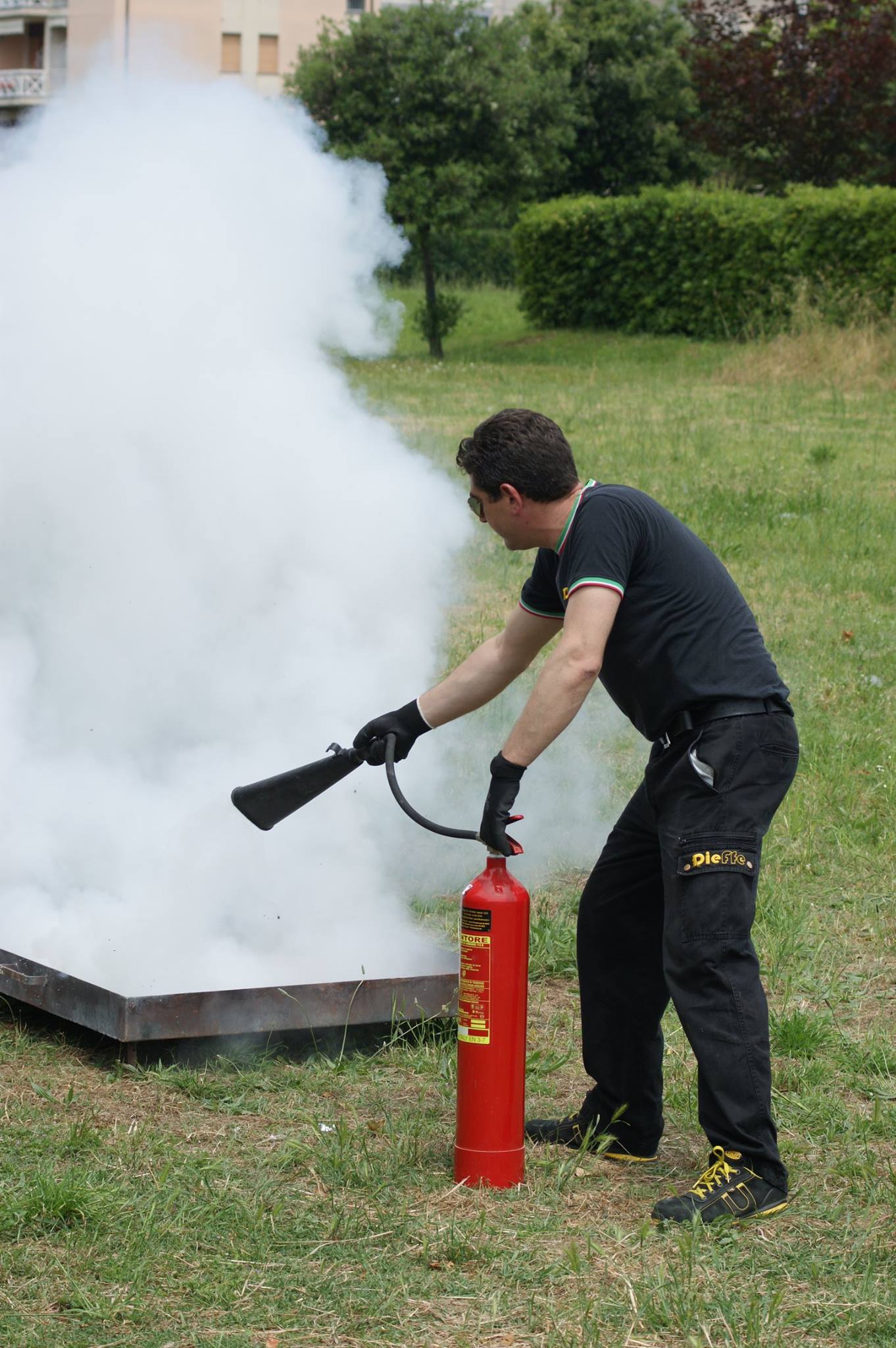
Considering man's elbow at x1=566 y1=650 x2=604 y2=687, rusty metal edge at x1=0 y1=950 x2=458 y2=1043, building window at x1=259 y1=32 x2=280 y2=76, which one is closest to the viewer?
man's elbow at x1=566 y1=650 x2=604 y2=687

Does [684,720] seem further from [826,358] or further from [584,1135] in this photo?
[826,358]

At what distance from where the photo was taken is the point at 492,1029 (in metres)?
3.21

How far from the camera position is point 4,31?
376 inches

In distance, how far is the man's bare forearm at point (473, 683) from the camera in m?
3.55

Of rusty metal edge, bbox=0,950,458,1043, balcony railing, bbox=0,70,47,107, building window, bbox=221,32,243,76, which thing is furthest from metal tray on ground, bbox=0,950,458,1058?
building window, bbox=221,32,243,76

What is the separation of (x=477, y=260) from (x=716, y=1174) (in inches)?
1040

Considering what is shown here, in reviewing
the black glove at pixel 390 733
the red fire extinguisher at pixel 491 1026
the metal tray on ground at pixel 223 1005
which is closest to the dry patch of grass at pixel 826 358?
the metal tray on ground at pixel 223 1005

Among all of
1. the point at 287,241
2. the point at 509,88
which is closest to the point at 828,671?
the point at 287,241

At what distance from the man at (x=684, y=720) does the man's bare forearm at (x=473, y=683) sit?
277 mm

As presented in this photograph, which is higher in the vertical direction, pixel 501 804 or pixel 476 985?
pixel 501 804

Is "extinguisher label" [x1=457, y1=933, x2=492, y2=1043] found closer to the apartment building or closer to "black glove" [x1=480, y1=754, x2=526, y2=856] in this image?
"black glove" [x1=480, y1=754, x2=526, y2=856]

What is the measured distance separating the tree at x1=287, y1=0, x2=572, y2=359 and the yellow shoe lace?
1589cm

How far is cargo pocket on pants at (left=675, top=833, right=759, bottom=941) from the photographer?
10.2 ft

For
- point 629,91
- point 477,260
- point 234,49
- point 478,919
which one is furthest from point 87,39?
point 477,260
